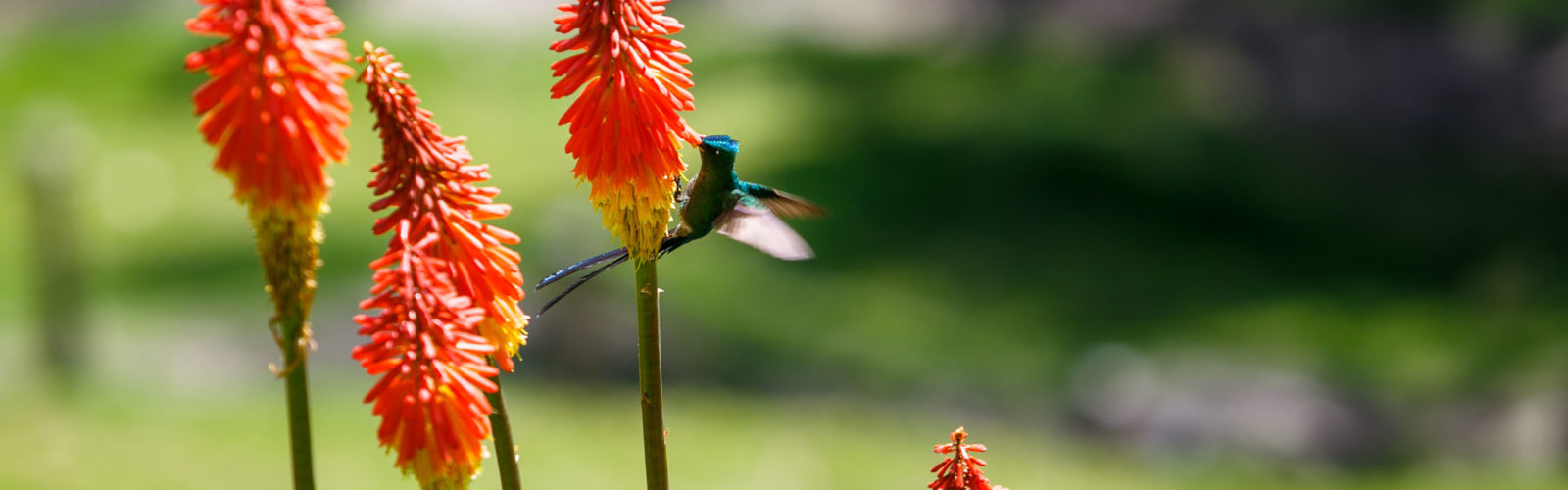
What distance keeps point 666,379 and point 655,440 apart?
376 inches

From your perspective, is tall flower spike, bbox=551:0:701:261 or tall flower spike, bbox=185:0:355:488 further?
tall flower spike, bbox=551:0:701:261

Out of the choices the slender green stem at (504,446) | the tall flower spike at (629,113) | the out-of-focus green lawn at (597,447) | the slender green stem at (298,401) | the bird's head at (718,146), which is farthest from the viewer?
the out-of-focus green lawn at (597,447)

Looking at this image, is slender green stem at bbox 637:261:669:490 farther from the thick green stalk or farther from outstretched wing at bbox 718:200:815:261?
outstretched wing at bbox 718:200:815:261

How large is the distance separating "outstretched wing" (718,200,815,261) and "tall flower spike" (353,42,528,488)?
107cm

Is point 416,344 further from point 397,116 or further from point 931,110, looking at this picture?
point 931,110

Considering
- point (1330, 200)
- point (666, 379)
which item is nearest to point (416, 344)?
point (666, 379)

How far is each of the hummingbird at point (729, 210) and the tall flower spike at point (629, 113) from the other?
2.19 ft

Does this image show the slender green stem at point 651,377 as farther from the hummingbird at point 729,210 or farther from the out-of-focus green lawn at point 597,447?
the out-of-focus green lawn at point 597,447

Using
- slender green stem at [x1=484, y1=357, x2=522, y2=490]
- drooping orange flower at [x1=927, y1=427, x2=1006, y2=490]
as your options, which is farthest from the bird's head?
drooping orange flower at [x1=927, y1=427, x2=1006, y2=490]

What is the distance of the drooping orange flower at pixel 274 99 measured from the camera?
1.98 metres

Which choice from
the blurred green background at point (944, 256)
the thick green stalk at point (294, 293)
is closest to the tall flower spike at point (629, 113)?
the thick green stalk at point (294, 293)

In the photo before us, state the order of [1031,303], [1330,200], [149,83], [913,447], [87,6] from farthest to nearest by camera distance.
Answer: [87,6] → [149,83] → [1330,200] → [1031,303] → [913,447]

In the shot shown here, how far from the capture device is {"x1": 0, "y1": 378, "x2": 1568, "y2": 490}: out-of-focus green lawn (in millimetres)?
9406

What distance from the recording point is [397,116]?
2098 mm
